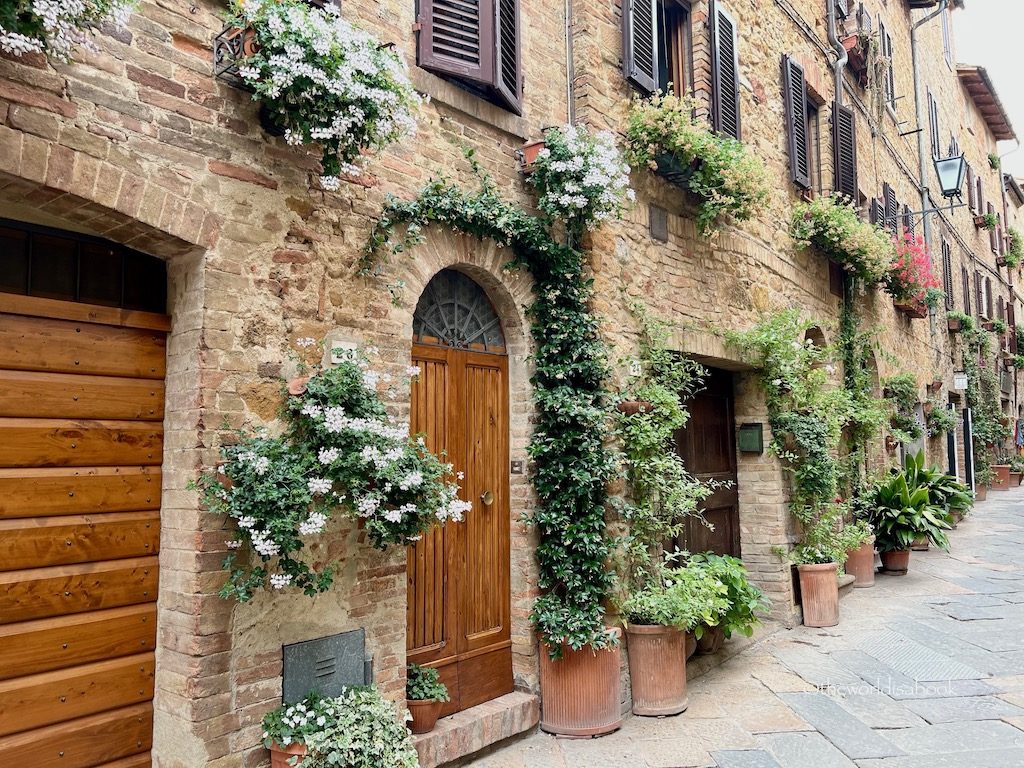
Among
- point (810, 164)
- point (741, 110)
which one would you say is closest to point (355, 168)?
point (741, 110)

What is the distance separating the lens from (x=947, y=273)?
48.3 ft

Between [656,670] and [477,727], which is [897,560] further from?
[477,727]

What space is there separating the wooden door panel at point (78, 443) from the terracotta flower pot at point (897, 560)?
27.9 feet

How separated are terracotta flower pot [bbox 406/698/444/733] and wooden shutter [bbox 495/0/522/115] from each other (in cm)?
342

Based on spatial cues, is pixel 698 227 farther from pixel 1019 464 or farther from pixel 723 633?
pixel 1019 464

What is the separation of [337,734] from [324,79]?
267 cm

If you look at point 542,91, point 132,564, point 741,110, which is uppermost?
point 741,110

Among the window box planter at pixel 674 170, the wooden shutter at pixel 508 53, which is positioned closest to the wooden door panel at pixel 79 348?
the wooden shutter at pixel 508 53

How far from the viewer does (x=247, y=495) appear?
9.65 feet

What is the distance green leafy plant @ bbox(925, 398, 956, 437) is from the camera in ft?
41.2

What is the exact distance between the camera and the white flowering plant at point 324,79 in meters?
2.96

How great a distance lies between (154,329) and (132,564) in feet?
3.18

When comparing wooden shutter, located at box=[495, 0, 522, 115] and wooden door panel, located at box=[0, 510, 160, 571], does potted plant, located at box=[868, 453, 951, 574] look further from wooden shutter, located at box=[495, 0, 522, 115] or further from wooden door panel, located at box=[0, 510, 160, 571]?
wooden door panel, located at box=[0, 510, 160, 571]

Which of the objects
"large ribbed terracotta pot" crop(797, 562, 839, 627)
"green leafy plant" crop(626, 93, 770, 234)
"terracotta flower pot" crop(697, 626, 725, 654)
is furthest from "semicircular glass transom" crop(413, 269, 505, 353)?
"large ribbed terracotta pot" crop(797, 562, 839, 627)
